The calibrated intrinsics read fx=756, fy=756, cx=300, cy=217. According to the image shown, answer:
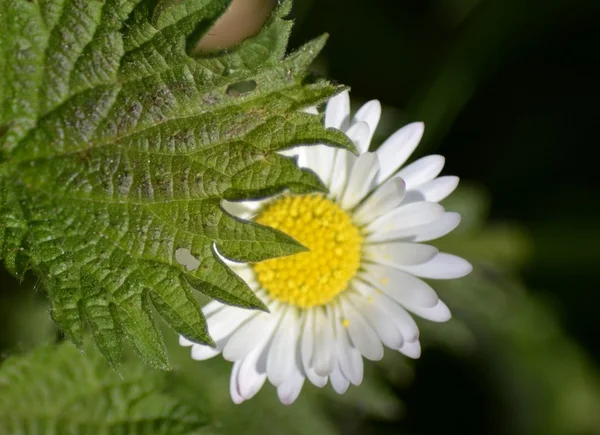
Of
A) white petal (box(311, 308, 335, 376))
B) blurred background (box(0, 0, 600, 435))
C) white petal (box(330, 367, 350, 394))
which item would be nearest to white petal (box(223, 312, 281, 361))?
white petal (box(311, 308, 335, 376))

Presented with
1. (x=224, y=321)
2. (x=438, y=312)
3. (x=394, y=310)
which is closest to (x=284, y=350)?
(x=224, y=321)

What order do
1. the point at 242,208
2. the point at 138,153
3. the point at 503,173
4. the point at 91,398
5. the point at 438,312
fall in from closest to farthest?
the point at 138,153 < the point at 438,312 < the point at 242,208 < the point at 91,398 < the point at 503,173

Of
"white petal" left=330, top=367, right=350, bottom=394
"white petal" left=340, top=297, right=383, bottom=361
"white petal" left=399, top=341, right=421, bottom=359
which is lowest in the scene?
"white petal" left=330, top=367, right=350, bottom=394

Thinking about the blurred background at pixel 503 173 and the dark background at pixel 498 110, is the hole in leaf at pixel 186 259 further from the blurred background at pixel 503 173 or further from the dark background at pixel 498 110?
the dark background at pixel 498 110

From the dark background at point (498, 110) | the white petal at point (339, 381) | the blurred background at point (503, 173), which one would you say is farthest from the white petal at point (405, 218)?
the dark background at point (498, 110)

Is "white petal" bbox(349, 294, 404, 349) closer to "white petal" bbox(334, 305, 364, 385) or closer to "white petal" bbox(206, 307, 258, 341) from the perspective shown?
"white petal" bbox(334, 305, 364, 385)

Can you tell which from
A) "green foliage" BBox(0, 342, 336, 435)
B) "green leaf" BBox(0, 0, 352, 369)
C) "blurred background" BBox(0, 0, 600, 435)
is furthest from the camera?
"blurred background" BBox(0, 0, 600, 435)

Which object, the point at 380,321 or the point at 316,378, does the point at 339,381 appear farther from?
the point at 380,321
